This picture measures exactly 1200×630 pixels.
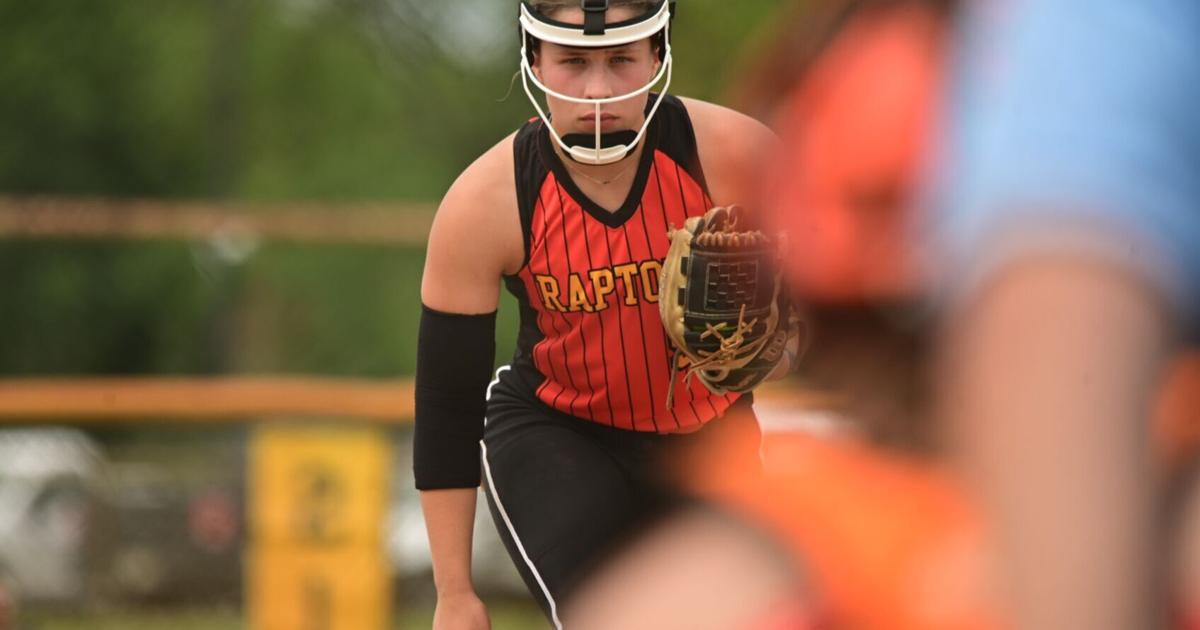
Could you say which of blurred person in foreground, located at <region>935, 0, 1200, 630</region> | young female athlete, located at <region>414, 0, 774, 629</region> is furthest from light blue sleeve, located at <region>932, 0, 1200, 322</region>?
young female athlete, located at <region>414, 0, 774, 629</region>

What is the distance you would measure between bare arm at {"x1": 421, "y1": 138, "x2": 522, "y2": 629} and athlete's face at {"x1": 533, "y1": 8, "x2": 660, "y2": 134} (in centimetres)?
16

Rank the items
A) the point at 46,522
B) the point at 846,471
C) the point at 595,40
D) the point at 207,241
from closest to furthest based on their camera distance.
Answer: the point at 846,471 < the point at 595,40 < the point at 46,522 < the point at 207,241

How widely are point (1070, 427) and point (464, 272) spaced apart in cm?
221

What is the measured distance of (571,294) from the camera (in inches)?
124

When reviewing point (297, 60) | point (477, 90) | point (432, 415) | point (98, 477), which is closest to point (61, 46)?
point (297, 60)

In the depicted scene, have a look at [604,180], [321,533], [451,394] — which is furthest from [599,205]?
[321,533]

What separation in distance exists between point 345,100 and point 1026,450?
2326 centimetres

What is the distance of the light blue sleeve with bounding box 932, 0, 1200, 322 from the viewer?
2.89 feet

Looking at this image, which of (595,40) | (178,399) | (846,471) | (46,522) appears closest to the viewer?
(846,471)

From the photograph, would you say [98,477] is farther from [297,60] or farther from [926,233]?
[297,60]

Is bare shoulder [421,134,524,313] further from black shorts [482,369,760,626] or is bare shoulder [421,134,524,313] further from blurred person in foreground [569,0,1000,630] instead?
blurred person in foreground [569,0,1000,630]

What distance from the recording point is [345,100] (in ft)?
77.6

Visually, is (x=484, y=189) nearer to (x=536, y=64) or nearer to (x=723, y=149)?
(x=536, y=64)

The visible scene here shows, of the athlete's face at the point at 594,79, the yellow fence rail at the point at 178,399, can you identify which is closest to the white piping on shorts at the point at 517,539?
the athlete's face at the point at 594,79
